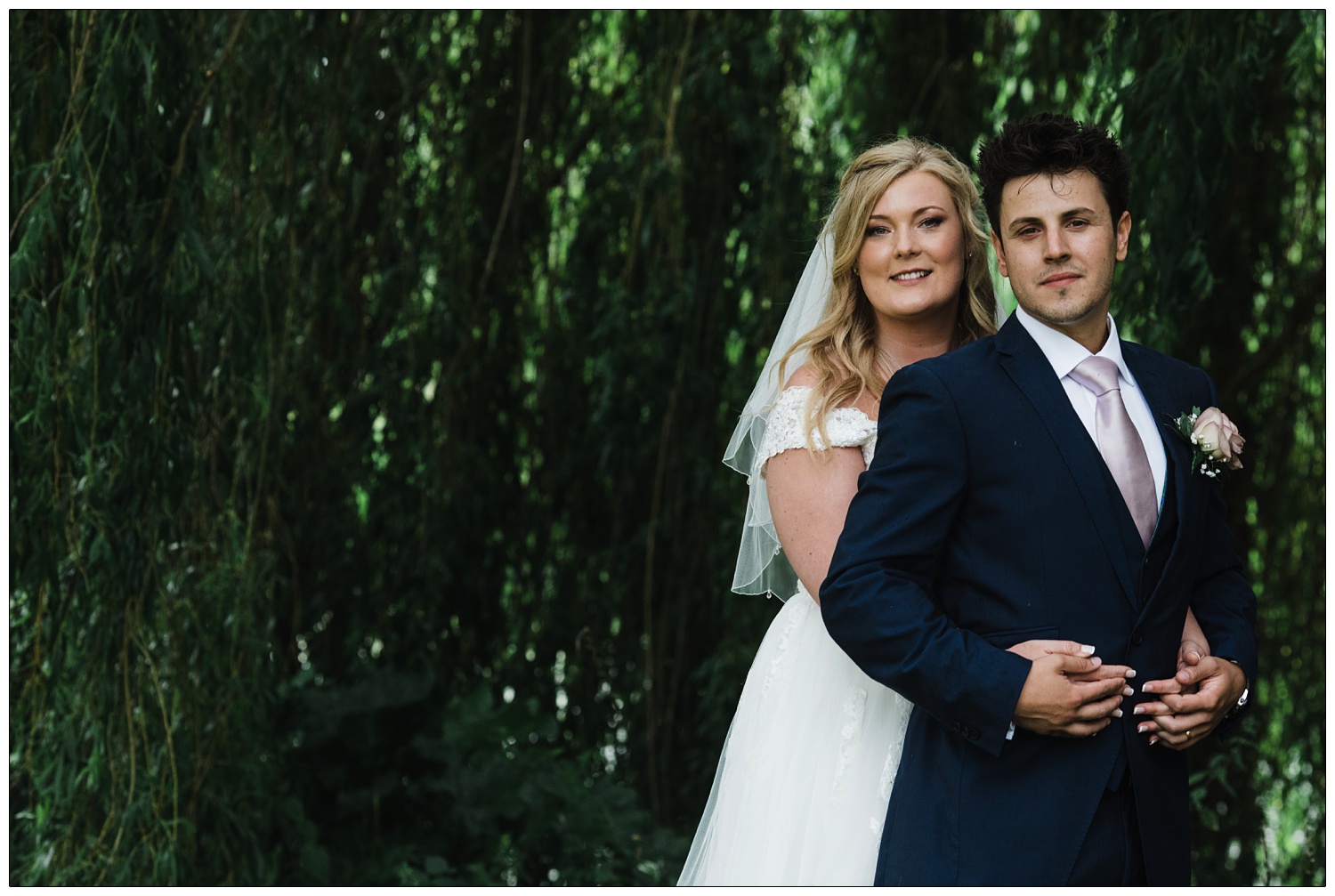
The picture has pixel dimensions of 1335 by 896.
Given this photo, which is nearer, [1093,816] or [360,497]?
[1093,816]

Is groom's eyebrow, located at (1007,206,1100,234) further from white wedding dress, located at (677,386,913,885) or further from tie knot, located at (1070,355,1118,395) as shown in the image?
white wedding dress, located at (677,386,913,885)

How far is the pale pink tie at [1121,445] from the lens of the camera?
4.99 feet

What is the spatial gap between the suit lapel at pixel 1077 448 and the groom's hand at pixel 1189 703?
0.11 metres

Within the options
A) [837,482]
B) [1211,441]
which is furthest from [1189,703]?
[837,482]

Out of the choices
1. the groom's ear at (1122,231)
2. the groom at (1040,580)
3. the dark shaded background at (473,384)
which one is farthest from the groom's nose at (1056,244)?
the dark shaded background at (473,384)

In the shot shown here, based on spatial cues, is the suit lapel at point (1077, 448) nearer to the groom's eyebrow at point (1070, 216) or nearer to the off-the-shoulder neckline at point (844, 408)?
the groom's eyebrow at point (1070, 216)

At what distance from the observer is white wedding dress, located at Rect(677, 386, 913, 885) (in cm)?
182

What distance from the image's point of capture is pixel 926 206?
1.89 metres

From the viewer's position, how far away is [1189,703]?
1.50m

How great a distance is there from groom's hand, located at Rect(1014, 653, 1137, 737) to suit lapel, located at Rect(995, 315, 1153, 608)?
0.34ft

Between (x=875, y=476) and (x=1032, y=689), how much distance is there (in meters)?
0.29

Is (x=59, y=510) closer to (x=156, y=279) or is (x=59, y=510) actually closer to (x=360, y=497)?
(x=156, y=279)

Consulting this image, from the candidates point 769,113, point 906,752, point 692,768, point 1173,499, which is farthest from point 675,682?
point 1173,499

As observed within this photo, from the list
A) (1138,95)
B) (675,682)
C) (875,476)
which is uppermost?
(1138,95)
